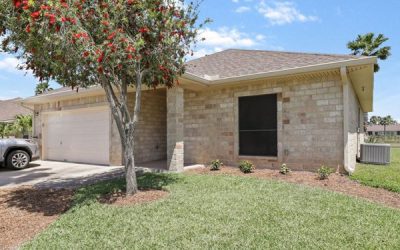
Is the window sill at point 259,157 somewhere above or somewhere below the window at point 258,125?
below

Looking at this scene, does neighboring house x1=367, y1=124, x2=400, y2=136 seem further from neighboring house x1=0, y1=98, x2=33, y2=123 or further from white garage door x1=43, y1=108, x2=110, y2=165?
white garage door x1=43, y1=108, x2=110, y2=165

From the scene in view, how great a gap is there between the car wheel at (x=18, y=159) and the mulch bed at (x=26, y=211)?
3.88 m

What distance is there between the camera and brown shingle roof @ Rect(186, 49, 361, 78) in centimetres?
866

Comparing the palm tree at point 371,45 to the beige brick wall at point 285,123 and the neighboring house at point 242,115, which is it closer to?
the neighboring house at point 242,115

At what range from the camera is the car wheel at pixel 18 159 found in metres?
10.2

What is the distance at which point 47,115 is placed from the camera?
45.5ft

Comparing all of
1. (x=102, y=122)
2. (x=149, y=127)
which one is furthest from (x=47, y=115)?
(x=149, y=127)

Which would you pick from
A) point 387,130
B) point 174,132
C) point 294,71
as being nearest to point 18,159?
point 174,132

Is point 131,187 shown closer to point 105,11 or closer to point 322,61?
point 105,11

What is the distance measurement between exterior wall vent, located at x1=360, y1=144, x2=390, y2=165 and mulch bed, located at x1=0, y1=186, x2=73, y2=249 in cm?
1205

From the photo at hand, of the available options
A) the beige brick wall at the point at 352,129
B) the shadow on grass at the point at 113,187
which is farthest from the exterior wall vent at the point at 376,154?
the shadow on grass at the point at 113,187

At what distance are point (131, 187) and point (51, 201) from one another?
1.83 meters

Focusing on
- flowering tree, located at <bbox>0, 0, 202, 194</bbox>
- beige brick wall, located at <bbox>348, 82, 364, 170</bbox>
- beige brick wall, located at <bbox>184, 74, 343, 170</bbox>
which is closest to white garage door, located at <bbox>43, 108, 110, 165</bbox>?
beige brick wall, located at <bbox>184, 74, 343, 170</bbox>

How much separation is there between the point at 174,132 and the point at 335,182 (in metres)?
5.18
